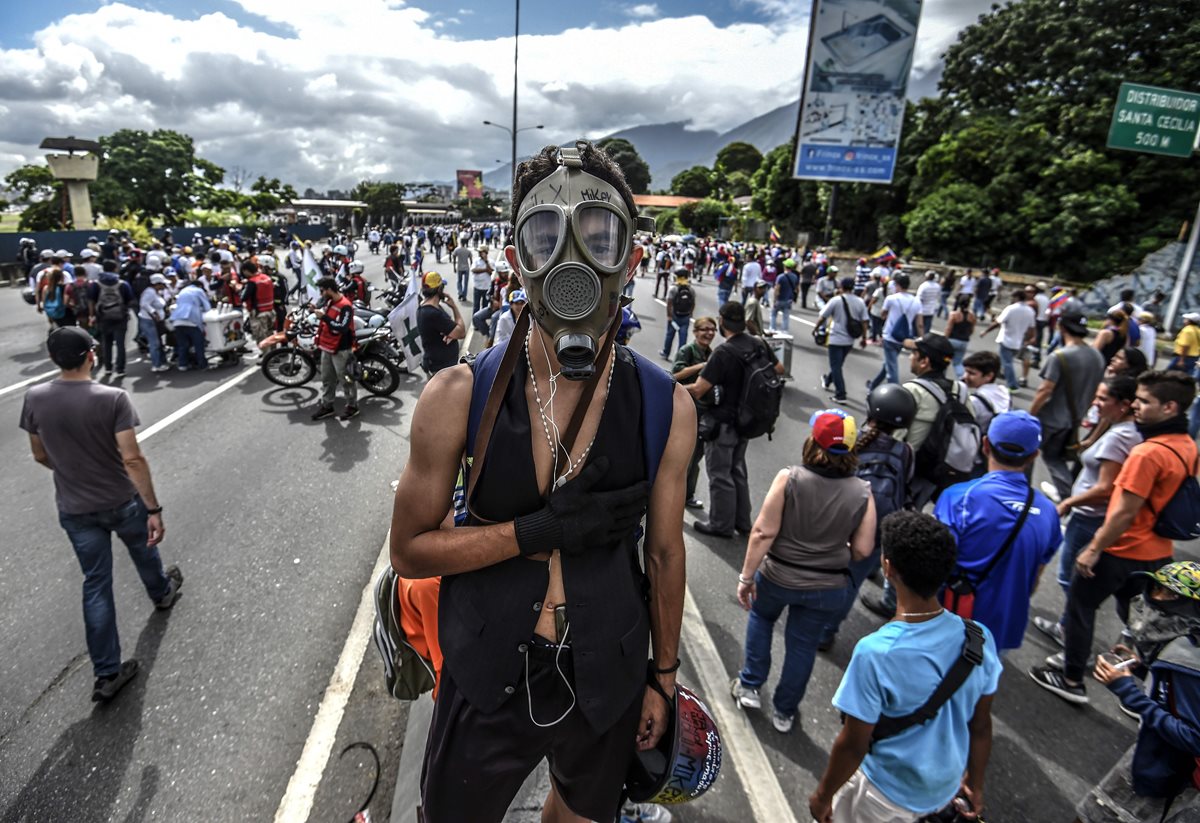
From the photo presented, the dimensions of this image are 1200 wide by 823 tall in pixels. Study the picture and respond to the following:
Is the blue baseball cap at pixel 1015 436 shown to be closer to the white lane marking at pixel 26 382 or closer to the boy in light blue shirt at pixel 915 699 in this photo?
the boy in light blue shirt at pixel 915 699

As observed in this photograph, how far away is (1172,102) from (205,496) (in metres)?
21.1

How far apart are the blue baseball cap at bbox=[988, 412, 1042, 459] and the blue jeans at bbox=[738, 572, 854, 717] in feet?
3.33

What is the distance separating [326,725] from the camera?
3.19m

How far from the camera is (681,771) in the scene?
181 centimetres

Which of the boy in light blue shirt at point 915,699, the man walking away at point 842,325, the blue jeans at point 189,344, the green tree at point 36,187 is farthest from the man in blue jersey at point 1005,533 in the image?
the green tree at point 36,187

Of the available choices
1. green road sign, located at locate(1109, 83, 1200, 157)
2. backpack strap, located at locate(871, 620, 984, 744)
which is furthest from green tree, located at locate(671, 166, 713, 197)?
backpack strap, located at locate(871, 620, 984, 744)

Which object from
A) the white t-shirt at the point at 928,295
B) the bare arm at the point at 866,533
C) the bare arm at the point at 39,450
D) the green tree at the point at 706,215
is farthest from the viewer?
the green tree at the point at 706,215

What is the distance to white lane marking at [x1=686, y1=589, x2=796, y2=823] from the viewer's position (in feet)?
9.22

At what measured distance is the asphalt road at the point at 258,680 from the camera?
2.84 m

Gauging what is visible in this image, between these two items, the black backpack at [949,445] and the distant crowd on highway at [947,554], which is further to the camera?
the black backpack at [949,445]

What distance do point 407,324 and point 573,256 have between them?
821 centimetres

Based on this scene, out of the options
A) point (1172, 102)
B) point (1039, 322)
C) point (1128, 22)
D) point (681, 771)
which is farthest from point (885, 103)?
point (681, 771)

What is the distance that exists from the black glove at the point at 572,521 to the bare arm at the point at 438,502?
55 millimetres

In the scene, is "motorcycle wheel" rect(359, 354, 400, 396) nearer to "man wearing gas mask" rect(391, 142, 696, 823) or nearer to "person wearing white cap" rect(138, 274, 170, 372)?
"person wearing white cap" rect(138, 274, 170, 372)
